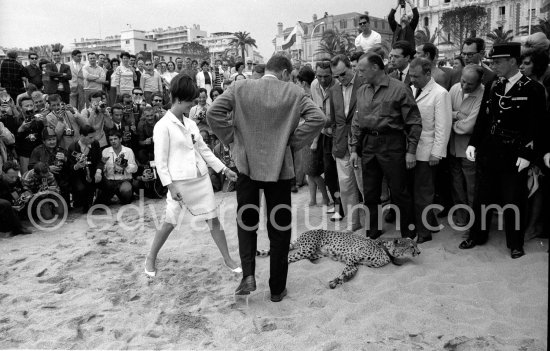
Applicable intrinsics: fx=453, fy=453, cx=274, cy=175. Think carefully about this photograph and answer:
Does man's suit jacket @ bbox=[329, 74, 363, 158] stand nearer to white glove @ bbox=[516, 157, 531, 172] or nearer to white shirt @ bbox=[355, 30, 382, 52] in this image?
white glove @ bbox=[516, 157, 531, 172]

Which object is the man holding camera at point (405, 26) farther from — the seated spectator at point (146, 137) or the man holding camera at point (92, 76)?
the man holding camera at point (92, 76)

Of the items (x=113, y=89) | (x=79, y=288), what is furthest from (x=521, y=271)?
(x=113, y=89)

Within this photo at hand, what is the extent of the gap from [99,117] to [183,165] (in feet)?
15.0

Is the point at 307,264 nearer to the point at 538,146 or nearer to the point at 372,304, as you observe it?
the point at 372,304

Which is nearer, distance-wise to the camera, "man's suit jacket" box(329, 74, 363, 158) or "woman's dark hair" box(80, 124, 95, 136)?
"man's suit jacket" box(329, 74, 363, 158)

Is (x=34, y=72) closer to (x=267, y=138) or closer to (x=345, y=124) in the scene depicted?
(x=345, y=124)

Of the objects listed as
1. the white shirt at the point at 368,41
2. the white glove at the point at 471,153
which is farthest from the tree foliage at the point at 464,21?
the white glove at the point at 471,153

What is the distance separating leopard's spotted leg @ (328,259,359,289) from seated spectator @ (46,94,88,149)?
5221 mm

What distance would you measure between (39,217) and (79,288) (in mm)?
2736

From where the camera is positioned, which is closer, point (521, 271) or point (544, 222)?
point (521, 271)

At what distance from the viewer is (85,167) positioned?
714 centimetres

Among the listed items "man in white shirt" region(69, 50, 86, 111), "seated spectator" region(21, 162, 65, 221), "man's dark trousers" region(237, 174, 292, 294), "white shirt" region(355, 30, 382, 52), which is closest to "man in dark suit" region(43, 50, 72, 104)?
"man in white shirt" region(69, 50, 86, 111)

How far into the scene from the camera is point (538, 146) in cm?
418

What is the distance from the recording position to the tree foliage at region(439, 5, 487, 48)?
4916cm
